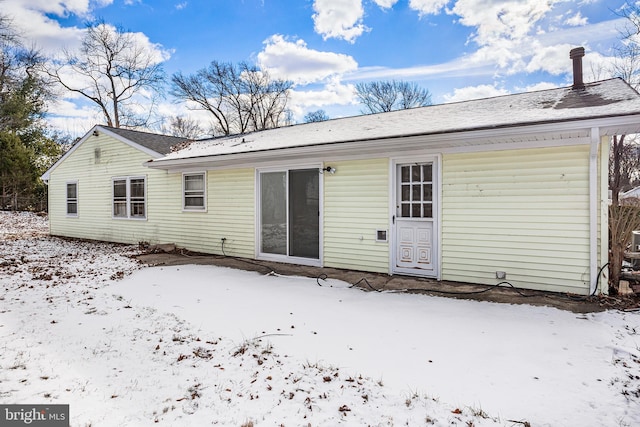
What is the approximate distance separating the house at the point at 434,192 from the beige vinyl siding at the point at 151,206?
0.06 m

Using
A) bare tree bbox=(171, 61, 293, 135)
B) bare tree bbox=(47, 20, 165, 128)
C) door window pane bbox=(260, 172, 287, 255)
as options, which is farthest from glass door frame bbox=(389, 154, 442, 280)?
bare tree bbox=(47, 20, 165, 128)

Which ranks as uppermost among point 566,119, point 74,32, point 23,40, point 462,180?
point 74,32

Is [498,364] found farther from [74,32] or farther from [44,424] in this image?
[74,32]

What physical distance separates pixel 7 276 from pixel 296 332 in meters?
6.43

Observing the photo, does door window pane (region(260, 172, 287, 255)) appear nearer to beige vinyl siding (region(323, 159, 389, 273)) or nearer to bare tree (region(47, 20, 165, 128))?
beige vinyl siding (region(323, 159, 389, 273))

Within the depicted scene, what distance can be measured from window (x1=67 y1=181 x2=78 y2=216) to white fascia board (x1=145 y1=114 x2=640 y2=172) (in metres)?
8.43

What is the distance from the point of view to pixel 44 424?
2.41 metres

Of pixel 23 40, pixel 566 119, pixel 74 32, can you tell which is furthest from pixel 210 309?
pixel 74 32

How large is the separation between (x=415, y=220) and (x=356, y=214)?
1.17m

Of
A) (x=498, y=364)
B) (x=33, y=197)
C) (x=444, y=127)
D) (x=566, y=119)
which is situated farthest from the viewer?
(x=33, y=197)

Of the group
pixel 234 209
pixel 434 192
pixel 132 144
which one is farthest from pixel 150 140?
pixel 434 192

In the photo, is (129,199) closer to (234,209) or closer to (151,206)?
(151,206)

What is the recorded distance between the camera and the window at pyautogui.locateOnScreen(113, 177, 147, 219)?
36.1 feet

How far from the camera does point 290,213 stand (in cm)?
783
